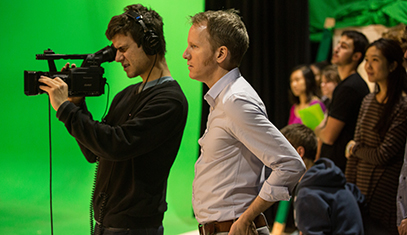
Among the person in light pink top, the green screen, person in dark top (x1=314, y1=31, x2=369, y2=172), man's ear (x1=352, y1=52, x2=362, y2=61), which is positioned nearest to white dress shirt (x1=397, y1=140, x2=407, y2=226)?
person in dark top (x1=314, y1=31, x2=369, y2=172)

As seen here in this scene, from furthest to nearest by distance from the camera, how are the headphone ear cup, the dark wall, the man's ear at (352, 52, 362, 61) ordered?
the dark wall < the man's ear at (352, 52, 362, 61) < the headphone ear cup

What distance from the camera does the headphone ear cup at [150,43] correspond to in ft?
5.28

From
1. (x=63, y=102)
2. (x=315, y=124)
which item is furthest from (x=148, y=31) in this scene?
(x=315, y=124)

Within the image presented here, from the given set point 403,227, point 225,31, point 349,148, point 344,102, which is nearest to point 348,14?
point 344,102

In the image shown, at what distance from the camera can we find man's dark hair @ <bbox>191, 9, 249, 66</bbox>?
1.33m

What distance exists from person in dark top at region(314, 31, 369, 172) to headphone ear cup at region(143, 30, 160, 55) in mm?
1615

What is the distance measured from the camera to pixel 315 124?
3.14m

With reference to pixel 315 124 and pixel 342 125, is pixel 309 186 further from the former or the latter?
pixel 315 124

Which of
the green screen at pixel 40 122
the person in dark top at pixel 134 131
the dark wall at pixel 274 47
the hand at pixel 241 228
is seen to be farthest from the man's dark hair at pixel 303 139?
the dark wall at pixel 274 47

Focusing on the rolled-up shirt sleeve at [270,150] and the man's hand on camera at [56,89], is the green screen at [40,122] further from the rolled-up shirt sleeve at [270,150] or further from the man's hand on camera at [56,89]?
the rolled-up shirt sleeve at [270,150]

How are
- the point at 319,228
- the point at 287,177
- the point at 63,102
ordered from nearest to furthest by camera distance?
the point at 287,177 → the point at 63,102 → the point at 319,228

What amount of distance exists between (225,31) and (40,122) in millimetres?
1627

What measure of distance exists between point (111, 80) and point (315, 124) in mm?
1575

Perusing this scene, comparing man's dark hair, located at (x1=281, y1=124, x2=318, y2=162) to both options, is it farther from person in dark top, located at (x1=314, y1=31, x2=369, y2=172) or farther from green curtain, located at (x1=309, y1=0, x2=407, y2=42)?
green curtain, located at (x1=309, y1=0, x2=407, y2=42)
